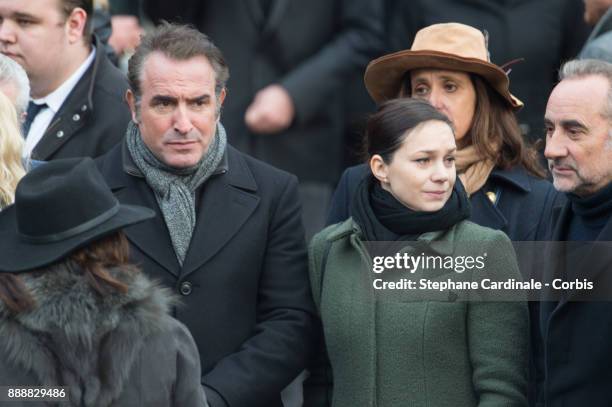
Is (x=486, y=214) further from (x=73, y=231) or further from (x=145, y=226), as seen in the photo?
(x=73, y=231)

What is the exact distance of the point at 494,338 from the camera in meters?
5.15

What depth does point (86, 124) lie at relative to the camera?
648 cm

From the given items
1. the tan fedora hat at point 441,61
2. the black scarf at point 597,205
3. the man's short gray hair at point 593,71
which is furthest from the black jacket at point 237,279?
the man's short gray hair at point 593,71

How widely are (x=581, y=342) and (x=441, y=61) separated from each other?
1.54 m

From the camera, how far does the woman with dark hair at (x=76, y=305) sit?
4402 mm

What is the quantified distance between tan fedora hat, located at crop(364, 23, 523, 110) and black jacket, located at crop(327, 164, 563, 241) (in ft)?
1.28

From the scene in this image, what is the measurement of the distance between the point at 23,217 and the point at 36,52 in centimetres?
223

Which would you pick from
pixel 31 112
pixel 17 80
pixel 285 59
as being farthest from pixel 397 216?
pixel 285 59

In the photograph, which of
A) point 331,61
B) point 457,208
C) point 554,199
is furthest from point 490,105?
point 331,61

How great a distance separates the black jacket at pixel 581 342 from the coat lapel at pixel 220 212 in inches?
49.9

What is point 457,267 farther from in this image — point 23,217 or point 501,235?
point 23,217

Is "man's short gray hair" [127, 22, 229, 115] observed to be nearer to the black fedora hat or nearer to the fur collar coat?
the black fedora hat

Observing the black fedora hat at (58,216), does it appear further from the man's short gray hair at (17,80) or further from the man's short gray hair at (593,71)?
the man's short gray hair at (593,71)

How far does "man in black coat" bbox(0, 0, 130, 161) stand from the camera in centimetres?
645
